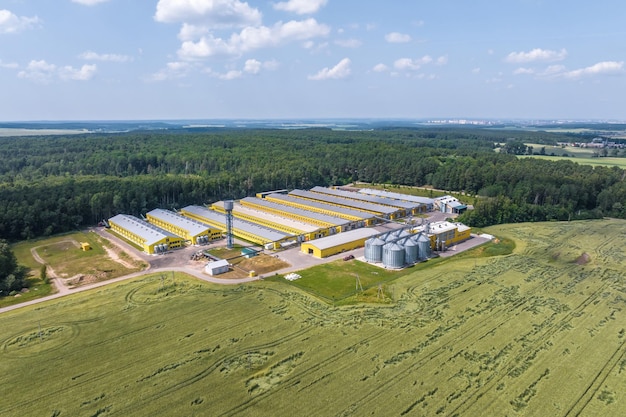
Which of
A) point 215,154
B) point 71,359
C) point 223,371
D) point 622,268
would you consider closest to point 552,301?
point 622,268

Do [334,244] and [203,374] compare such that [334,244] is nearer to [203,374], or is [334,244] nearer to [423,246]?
[423,246]

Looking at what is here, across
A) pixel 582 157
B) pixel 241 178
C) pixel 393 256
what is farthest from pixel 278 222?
pixel 582 157

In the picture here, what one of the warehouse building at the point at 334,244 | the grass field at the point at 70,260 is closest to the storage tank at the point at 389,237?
the warehouse building at the point at 334,244

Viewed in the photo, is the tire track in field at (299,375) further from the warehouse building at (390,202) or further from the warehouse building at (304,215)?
the warehouse building at (390,202)

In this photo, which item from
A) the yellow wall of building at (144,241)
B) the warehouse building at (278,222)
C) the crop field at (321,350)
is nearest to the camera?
the crop field at (321,350)

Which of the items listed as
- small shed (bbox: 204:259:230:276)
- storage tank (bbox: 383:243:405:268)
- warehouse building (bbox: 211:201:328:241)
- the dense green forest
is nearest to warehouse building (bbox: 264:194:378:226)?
warehouse building (bbox: 211:201:328:241)

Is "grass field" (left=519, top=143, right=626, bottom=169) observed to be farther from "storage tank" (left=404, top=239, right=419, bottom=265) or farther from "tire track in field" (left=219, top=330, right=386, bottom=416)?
"tire track in field" (left=219, top=330, right=386, bottom=416)
